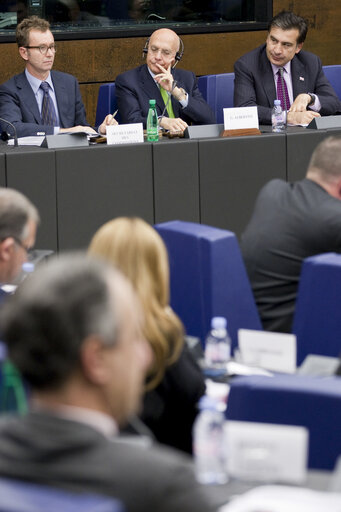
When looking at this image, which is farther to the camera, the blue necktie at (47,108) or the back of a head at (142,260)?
the blue necktie at (47,108)

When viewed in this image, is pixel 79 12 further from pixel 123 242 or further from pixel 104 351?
pixel 104 351

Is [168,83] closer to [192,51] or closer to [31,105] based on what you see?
[31,105]

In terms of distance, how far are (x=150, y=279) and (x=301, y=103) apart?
12.8 ft

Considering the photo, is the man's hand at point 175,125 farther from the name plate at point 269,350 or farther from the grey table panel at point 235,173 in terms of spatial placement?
the name plate at point 269,350

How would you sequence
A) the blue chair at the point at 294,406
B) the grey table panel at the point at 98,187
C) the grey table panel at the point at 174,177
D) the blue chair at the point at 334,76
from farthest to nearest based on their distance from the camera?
1. the blue chair at the point at 334,76
2. the grey table panel at the point at 174,177
3. the grey table panel at the point at 98,187
4. the blue chair at the point at 294,406

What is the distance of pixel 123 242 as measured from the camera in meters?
2.31

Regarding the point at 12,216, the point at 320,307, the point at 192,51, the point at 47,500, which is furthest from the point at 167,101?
the point at 47,500

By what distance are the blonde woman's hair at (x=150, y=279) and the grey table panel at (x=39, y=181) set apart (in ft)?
9.33

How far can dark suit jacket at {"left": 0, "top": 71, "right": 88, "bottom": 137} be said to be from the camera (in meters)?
5.55

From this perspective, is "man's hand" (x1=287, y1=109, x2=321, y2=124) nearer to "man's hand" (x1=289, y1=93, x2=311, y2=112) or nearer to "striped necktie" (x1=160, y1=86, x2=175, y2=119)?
"man's hand" (x1=289, y1=93, x2=311, y2=112)

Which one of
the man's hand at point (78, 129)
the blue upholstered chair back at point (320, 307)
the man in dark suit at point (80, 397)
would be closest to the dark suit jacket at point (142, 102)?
the man's hand at point (78, 129)

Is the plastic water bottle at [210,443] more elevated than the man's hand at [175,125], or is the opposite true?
the man's hand at [175,125]

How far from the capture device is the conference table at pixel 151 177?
16.9ft

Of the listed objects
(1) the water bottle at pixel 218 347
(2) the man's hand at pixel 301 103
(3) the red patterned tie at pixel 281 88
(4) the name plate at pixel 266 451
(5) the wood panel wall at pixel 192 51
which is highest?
(5) the wood panel wall at pixel 192 51
